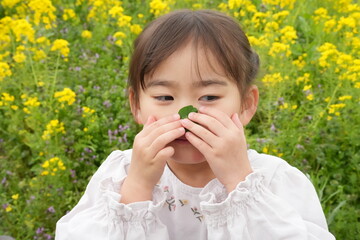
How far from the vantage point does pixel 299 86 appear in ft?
12.0

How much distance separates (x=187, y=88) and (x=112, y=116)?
195cm

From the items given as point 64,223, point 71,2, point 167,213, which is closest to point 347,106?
point 167,213

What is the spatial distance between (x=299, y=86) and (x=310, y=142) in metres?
0.79

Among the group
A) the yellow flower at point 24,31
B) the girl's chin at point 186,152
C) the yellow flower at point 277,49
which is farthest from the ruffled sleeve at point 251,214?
the yellow flower at point 24,31

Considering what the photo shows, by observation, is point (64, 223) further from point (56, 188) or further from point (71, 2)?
point (71, 2)

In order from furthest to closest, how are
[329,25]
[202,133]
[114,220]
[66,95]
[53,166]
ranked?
[329,25], [66,95], [53,166], [114,220], [202,133]

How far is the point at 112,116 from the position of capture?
347 cm

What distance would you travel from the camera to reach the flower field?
2822 mm

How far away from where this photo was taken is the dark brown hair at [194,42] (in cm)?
162

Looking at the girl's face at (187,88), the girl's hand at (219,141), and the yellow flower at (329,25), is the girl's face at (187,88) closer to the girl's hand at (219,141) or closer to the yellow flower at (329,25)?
the girl's hand at (219,141)

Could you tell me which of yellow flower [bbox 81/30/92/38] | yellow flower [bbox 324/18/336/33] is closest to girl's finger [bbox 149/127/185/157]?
yellow flower [bbox 324/18/336/33]

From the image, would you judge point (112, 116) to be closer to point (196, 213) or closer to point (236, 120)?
point (196, 213)

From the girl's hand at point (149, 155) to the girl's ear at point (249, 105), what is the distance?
0.36 m

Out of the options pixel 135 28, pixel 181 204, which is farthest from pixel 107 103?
pixel 181 204
